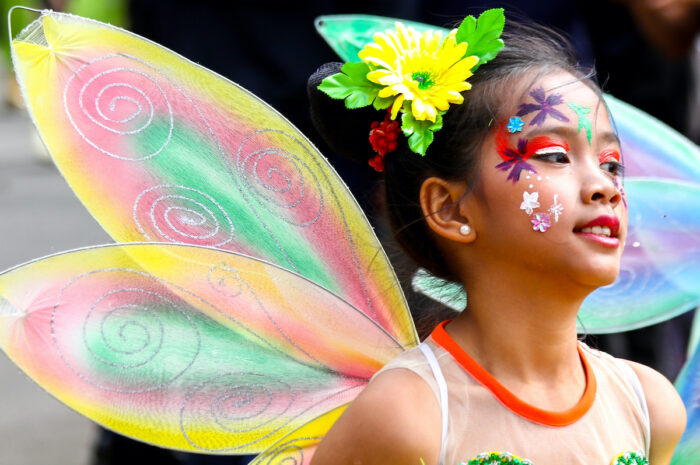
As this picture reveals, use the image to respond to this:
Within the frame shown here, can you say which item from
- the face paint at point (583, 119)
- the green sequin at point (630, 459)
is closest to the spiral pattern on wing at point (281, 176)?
the face paint at point (583, 119)

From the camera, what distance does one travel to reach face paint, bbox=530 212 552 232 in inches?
61.2

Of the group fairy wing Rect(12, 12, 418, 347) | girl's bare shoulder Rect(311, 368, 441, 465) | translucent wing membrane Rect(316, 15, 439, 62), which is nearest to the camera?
girl's bare shoulder Rect(311, 368, 441, 465)

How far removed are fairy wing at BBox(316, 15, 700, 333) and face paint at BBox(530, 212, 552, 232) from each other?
500 mm

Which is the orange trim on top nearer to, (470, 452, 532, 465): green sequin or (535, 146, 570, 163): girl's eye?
(470, 452, 532, 465): green sequin

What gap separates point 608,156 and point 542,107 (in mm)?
135

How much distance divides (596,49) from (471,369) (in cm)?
215

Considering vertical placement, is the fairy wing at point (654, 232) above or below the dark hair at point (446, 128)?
below

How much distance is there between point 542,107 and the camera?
1.62 m

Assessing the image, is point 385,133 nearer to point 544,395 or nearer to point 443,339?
point 443,339

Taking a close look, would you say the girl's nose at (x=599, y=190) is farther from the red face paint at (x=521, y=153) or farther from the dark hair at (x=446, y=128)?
the dark hair at (x=446, y=128)

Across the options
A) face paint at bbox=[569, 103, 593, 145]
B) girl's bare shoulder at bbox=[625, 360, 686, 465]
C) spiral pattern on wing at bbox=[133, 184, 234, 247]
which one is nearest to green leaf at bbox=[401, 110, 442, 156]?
face paint at bbox=[569, 103, 593, 145]

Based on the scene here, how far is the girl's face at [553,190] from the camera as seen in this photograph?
1558 mm

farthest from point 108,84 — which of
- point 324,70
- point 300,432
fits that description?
point 300,432

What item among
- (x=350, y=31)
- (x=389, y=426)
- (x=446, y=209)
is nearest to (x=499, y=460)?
(x=389, y=426)
